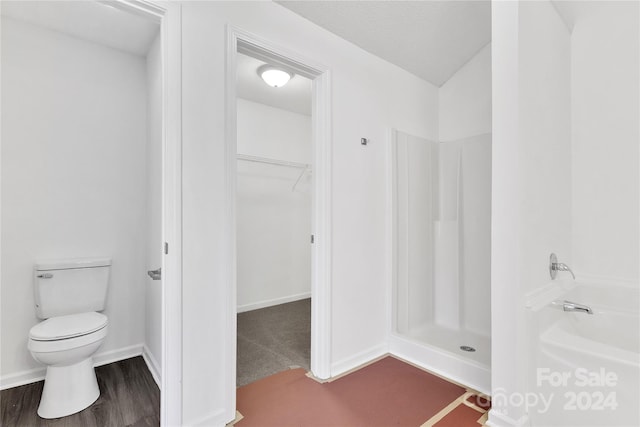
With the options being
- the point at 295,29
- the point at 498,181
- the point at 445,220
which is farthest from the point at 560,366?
the point at 295,29

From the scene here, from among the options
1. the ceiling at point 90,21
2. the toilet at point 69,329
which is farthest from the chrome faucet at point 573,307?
the ceiling at point 90,21

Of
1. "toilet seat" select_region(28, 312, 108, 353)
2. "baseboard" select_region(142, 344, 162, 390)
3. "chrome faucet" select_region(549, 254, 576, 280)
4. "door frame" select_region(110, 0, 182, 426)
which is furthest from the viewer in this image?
"baseboard" select_region(142, 344, 162, 390)

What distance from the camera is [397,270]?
8.49 ft

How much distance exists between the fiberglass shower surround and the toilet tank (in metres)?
2.21

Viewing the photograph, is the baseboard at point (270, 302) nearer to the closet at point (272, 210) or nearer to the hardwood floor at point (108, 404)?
the closet at point (272, 210)

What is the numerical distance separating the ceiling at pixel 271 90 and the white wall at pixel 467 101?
131cm

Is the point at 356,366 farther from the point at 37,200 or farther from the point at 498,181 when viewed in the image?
the point at 37,200

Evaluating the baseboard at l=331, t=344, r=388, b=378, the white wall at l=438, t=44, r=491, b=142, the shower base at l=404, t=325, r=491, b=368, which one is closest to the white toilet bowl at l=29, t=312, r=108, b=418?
the baseboard at l=331, t=344, r=388, b=378

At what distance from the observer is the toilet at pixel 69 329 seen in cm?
177

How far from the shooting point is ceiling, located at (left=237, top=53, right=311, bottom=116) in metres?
2.80

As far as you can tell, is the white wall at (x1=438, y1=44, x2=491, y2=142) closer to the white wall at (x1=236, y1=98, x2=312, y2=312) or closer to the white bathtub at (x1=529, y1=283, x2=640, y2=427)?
the white bathtub at (x1=529, y1=283, x2=640, y2=427)

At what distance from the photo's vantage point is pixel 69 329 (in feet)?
6.03

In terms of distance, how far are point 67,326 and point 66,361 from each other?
0.64ft

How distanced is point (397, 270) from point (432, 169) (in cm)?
98
